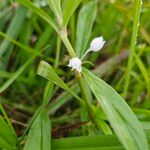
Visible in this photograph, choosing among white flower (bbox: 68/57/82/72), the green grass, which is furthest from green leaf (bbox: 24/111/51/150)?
white flower (bbox: 68/57/82/72)

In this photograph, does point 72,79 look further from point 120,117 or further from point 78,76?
point 120,117

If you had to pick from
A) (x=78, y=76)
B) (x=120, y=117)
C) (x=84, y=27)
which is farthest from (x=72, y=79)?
(x=120, y=117)

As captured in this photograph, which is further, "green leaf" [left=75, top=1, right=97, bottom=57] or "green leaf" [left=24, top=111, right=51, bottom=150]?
"green leaf" [left=75, top=1, right=97, bottom=57]

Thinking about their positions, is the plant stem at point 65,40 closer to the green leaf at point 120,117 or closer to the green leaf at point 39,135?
the green leaf at point 120,117

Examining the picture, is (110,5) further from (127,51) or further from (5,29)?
(5,29)

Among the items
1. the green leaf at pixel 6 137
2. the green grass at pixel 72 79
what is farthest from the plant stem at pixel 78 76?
the green leaf at pixel 6 137

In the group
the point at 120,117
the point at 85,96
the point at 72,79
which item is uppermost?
the point at 72,79

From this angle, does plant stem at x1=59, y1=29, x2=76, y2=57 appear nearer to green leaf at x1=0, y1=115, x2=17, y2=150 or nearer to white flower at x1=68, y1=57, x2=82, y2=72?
white flower at x1=68, y1=57, x2=82, y2=72
